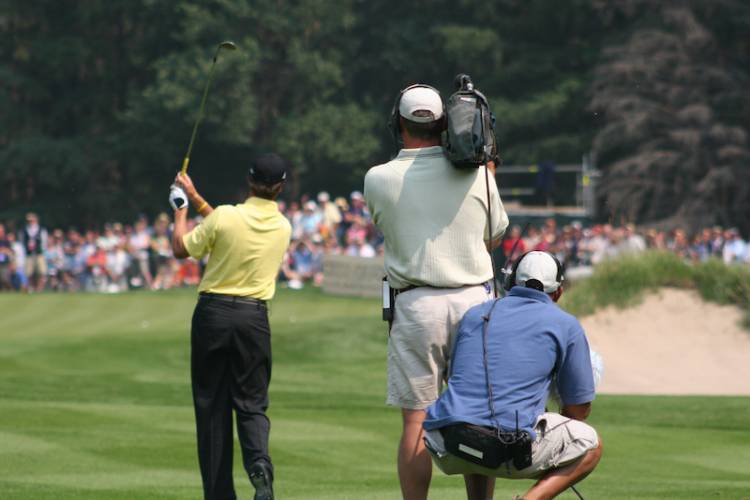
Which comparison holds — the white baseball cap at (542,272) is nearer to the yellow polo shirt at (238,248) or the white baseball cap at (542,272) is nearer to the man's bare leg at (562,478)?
the man's bare leg at (562,478)

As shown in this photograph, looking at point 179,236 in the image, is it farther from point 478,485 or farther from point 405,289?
point 478,485

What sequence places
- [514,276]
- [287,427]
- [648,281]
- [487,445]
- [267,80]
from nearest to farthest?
1. [487,445]
2. [514,276]
3. [287,427]
4. [648,281]
5. [267,80]

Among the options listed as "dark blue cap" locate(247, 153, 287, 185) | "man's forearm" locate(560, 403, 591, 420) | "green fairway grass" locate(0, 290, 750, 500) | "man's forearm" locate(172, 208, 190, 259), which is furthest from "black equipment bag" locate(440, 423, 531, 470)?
"green fairway grass" locate(0, 290, 750, 500)

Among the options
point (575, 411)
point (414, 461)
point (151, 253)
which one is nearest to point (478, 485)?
point (414, 461)

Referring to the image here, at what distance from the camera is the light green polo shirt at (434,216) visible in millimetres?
6883

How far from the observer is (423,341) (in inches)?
269

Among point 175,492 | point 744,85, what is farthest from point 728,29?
point 175,492

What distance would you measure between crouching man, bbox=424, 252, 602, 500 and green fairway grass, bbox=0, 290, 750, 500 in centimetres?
246

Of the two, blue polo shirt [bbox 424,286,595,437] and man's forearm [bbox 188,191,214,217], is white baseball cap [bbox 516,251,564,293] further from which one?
man's forearm [bbox 188,191,214,217]

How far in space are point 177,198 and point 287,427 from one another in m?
5.09

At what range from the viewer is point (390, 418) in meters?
14.3

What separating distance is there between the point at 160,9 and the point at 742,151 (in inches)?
1029

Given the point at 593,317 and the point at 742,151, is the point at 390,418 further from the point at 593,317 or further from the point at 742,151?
the point at 742,151

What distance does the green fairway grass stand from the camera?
9.76m
